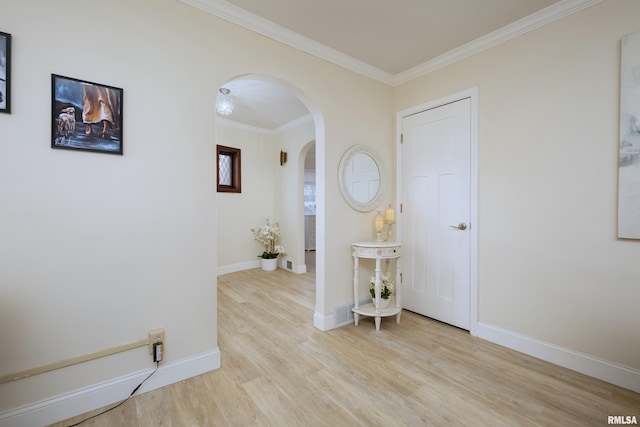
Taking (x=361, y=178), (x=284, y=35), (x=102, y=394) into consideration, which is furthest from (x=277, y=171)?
(x=102, y=394)

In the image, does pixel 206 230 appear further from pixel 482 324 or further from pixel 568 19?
pixel 568 19

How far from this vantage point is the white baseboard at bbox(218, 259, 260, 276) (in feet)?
15.5

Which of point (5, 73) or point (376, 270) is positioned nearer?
point (5, 73)

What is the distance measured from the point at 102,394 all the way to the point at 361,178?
2.61m

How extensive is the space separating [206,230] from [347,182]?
1.46m

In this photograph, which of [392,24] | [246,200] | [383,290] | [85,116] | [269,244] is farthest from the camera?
[269,244]

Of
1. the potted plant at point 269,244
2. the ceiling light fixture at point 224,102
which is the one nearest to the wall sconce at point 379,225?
the ceiling light fixture at point 224,102

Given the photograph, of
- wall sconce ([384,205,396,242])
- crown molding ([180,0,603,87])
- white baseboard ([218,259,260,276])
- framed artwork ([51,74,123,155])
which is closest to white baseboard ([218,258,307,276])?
white baseboard ([218,259,260,276])

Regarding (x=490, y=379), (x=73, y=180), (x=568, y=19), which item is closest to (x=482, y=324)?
(x=490, y=379)

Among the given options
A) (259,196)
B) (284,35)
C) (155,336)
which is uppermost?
(284,35)

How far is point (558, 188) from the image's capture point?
6.72ft

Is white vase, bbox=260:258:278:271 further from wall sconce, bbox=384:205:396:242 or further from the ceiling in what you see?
the ceiling

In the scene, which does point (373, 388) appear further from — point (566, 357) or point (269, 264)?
point (269, 264)

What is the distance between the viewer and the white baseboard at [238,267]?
473 centimetres
